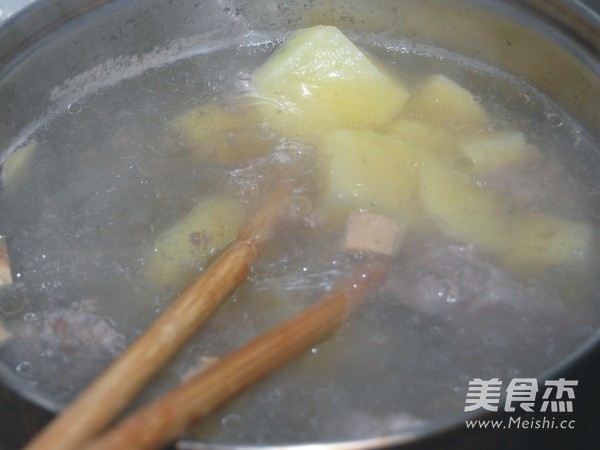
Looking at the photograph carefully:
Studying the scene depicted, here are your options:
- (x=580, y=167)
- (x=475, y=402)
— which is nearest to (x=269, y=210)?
(x=475, y=402)

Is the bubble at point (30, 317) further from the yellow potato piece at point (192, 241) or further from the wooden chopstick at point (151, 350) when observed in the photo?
the wooden chopstick at point (151, 350)

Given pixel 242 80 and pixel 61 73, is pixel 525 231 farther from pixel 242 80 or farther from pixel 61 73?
pixel 61 73

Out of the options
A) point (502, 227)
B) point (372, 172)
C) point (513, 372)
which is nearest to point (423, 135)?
point (372, 172)

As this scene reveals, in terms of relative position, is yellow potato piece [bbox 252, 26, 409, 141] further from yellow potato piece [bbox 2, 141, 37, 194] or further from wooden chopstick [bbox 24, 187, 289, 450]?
yellow potato piece [bbox 2, 141, 37, 194]

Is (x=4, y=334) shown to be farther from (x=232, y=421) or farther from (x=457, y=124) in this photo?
(x=457, y=124)

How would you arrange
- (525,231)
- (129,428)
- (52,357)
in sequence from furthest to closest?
(525,231) < (52,357) < (129,428)

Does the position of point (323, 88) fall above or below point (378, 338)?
above

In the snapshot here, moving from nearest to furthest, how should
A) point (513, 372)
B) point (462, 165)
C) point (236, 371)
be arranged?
1. point (236, 371)
2. point (513, 372)
3. point (462, 165)

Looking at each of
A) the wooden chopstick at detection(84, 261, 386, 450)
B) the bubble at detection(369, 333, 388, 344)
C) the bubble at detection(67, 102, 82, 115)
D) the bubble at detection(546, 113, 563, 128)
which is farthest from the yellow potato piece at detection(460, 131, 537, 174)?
the bubble at detection(67, 102, 82, 115)

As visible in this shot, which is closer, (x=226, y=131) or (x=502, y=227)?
(x=502, y=227)
